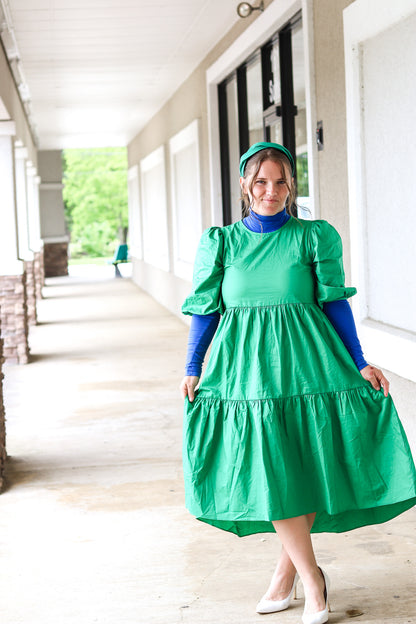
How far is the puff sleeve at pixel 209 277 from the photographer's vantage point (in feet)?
8.18

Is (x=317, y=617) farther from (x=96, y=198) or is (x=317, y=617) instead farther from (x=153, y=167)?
(x=96, y=198)

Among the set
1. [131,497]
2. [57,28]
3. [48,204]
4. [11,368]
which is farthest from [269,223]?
[48,204]

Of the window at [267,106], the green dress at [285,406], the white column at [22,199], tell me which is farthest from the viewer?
the white column at [22,199]

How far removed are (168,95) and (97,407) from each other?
246 inches

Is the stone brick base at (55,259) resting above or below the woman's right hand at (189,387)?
above

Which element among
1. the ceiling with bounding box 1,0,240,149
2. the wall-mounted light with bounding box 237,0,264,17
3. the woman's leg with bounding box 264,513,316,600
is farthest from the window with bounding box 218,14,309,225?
the woman's leg with bounding box 264,513,316,600

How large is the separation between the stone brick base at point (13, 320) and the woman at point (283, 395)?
5.57 metres

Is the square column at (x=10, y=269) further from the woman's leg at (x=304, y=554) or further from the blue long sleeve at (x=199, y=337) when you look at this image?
the woman's leg at (x=304, y=554)

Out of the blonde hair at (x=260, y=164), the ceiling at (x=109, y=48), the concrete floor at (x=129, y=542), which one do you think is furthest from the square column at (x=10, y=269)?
the blonde hair at (x=260, y=164)

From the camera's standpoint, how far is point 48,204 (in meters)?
21.4

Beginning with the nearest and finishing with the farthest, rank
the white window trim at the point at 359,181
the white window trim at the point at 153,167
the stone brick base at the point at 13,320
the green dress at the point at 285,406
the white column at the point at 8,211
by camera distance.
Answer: the green dress at the point at 285,406 → the white window trim at the point at 359,181 → the stone brick base at the point at 13,320 → the white column at the point at 8,211 → the white window trim at the point at 153,167

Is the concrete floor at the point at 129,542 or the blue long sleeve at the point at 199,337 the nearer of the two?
the blue long sleeve at the point at 199,337

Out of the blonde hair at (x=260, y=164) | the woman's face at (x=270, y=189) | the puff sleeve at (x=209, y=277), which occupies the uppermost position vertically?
the blonde hair at (x=260, y=164)

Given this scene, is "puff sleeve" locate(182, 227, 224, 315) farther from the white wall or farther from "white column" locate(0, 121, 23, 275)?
"white column" locate(0, 121, 23, 275)
